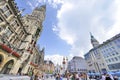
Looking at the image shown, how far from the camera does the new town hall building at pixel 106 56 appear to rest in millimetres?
40806

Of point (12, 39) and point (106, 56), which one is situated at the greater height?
point (106, 56)

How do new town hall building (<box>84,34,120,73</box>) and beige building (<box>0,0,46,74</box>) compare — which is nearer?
beige building (<box>0,0,46,74</box>)

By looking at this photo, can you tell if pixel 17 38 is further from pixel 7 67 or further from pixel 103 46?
pixel 103 46

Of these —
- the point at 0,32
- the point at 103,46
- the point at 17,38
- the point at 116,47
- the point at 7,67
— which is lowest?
the point at 7,67

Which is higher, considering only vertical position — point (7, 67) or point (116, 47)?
point (116, 47)

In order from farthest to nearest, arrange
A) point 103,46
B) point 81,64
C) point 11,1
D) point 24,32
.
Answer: point 81,64, point 103,46, point 24,32, point 11,1

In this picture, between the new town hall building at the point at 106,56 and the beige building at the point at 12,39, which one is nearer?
the beige building at the point at 12,39

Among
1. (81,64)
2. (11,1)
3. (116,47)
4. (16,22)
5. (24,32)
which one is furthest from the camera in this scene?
(81,64)

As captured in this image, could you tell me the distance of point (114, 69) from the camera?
136 ft

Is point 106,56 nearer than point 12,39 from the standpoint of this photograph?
No

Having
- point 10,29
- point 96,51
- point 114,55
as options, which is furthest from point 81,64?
point 10,29

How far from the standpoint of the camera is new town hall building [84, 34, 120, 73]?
134 ft

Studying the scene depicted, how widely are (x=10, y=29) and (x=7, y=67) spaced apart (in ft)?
30.4

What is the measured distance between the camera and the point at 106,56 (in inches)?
1887
